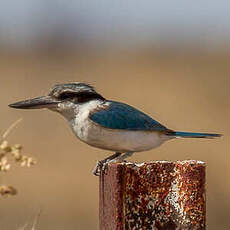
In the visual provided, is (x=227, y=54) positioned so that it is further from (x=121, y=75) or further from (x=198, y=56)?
(x=121, y=75)

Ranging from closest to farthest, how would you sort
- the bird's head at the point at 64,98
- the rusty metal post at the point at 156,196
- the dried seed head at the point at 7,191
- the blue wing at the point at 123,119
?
1. the rusty metal post at the point at 156,196
2. the dried seed head at the point at 7,191
3. the blue wing at the point at 123,119
4. the bird's head at the point at 64,98

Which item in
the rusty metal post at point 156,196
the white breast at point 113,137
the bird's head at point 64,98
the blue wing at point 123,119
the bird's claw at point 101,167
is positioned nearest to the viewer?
the rusty metal post at point 156,196

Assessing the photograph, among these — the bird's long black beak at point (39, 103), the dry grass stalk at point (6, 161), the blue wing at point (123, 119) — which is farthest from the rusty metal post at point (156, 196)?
the bird's long black beak at point (39, 103)

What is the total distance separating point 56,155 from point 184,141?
2.03m

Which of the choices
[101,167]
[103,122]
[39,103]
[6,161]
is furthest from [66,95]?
[6,161]

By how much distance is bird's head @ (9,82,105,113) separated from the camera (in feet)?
20.8

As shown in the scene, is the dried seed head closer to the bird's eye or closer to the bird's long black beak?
the bird's long black beak

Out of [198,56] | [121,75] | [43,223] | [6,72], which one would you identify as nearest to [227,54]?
[198,56]

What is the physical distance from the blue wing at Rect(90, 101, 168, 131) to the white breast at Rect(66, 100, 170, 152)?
37 millimetres

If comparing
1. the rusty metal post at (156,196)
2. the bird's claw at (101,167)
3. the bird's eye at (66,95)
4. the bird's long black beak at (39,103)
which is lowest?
the rusty metal post at (156,196)

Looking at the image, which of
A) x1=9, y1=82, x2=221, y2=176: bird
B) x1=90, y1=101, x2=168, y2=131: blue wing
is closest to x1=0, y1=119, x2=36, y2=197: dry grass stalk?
x1=9, y1=82, x2=221, y2=176: bird

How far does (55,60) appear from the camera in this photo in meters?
23.4

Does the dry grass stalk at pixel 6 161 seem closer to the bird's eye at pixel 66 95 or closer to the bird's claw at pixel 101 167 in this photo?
the bird's claw at pixel 101 167

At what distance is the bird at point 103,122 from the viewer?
6.10m
